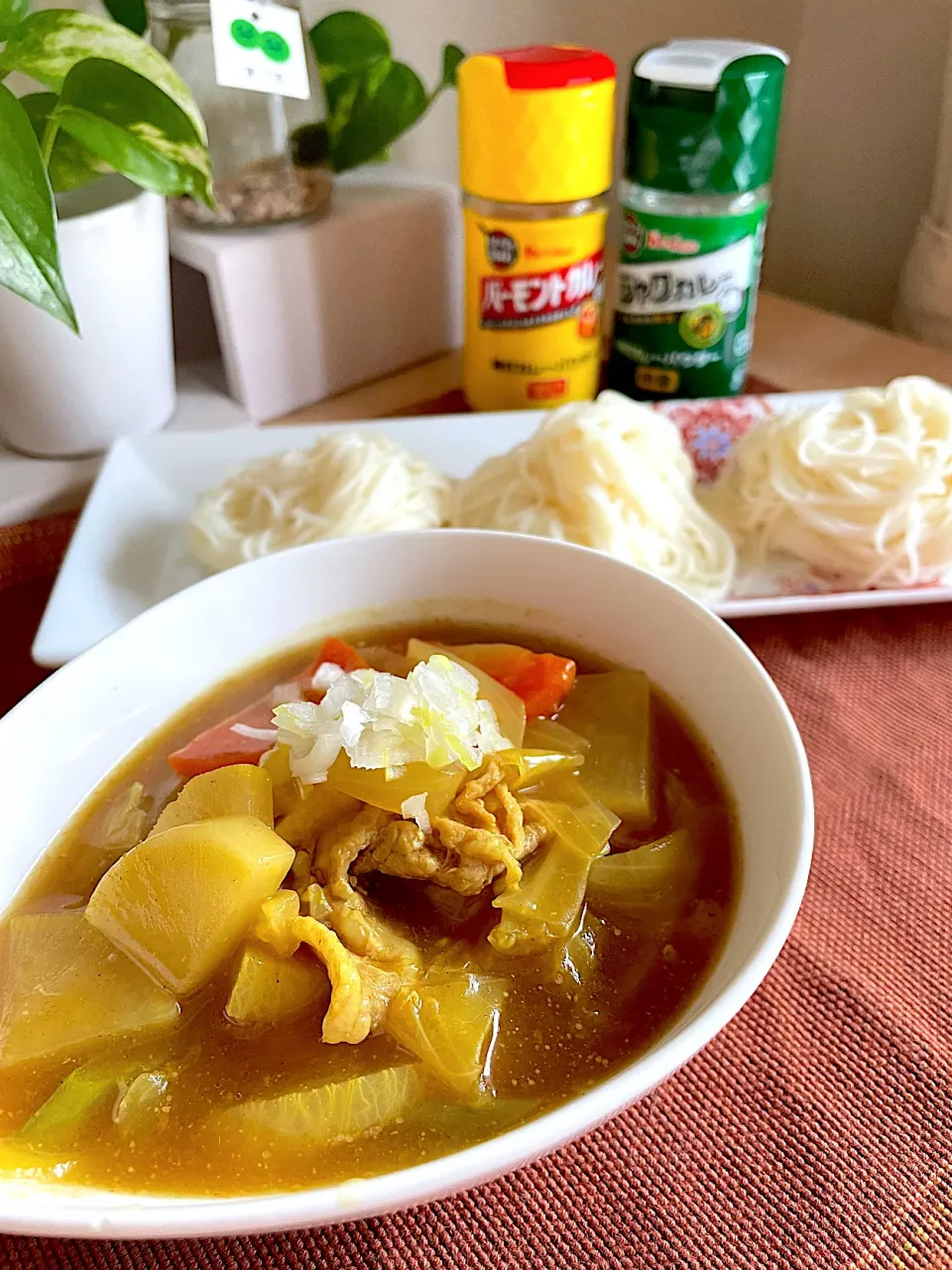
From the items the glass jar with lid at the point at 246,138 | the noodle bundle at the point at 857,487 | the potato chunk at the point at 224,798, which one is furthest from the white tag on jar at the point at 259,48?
the potato chunk at the point at 224,798

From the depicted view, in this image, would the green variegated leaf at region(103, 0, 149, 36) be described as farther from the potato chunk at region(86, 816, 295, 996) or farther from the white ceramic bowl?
the potato chunk at region(86, 816, 295, 996)

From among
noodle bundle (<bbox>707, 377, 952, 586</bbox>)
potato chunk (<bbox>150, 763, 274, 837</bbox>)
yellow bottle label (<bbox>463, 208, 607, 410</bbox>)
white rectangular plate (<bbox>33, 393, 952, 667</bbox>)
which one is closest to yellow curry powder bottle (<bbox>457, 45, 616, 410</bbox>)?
yellow bottle label (<bbox>463, 208, 607, 410</bbox>)

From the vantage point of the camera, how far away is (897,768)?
1115mm

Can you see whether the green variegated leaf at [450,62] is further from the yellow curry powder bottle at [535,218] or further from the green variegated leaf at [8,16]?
the green variegated leaf at [8,16]

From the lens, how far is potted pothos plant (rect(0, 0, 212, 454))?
1.10 metres

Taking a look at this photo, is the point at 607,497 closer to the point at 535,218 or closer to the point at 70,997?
the point at 535,218

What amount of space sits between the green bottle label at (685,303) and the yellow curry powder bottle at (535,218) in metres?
0.06

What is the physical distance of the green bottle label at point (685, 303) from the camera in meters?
1.59

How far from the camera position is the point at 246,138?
163cm

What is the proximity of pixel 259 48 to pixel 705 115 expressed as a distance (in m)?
0.68

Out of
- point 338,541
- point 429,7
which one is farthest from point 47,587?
point 429,7

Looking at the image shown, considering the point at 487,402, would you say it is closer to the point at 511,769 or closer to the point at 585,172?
the point at 585,172

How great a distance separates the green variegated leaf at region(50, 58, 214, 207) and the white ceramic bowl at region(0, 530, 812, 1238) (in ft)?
2.03

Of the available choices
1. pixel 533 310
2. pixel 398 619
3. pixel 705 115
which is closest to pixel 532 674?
pixel 398 619
